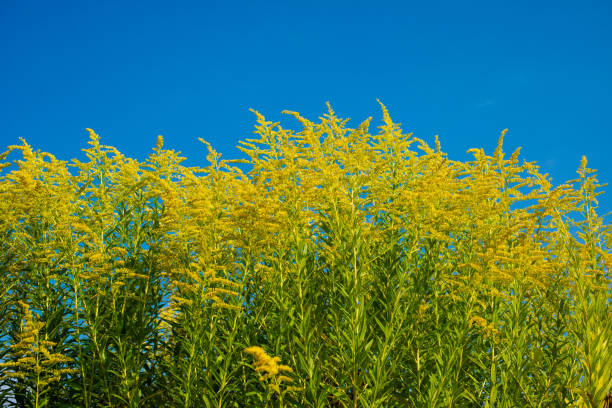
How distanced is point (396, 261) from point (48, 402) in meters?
4.39

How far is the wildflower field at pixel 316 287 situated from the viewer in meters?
4.62

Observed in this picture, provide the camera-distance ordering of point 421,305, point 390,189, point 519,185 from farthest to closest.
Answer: point 519,185 → point 390,189 → point 421,305

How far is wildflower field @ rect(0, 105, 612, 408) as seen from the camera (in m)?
4.62

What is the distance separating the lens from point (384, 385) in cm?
434

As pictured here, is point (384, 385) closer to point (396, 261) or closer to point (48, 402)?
point (396, 261)

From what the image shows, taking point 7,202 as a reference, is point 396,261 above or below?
below

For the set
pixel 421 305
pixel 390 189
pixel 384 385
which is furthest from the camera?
pixel 390 189

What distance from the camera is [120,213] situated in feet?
19.3

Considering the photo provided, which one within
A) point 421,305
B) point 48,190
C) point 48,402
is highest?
point 48,190

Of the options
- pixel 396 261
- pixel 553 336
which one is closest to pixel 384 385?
pixel 396 261

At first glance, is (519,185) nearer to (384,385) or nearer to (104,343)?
(384,385)

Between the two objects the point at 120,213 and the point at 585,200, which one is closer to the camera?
the point at 585,200

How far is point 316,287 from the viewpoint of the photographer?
5.02 m

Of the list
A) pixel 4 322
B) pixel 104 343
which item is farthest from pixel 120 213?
pixel 4 322
